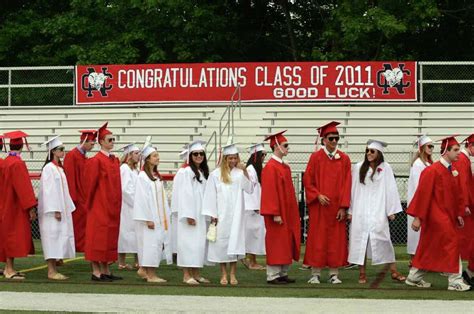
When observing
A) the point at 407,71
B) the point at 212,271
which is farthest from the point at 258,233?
the point at 407,71

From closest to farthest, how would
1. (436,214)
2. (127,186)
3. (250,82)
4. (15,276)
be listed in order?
(436,214)
(15,276)
(127,186)
(250,82)

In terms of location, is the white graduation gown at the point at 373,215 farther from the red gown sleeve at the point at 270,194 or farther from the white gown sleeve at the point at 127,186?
the white gown sleeve at the point at 127,186

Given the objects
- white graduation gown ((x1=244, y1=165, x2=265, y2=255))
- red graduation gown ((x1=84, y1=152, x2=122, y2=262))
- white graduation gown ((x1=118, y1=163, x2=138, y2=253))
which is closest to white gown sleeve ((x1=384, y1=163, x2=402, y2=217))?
white graduation gown ((x1=244, y1=165, x2=265, y2=255))

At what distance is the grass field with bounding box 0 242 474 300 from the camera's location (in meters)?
14.2

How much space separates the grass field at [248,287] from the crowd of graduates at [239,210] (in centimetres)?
25

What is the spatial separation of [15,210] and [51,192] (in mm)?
620

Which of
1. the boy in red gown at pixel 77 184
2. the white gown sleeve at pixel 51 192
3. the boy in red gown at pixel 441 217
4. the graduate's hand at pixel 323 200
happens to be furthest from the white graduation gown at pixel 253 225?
the boy in red gown at pixel 441 217

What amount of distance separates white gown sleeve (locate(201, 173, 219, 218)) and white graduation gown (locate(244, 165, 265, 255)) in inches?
91.2

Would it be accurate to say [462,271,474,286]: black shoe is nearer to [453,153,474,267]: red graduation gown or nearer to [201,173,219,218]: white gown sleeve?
[453,153,474,267]: red graduation gown

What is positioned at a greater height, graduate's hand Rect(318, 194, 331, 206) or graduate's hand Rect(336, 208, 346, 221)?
graduate's hand Rect(318, 194, 331, 206)

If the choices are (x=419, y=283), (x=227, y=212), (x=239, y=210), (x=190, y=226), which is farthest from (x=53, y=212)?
(x=419, y=283)

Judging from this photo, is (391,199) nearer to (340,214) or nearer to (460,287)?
(340,214)

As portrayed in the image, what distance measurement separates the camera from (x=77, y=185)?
18.2m

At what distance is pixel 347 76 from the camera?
29.0m
